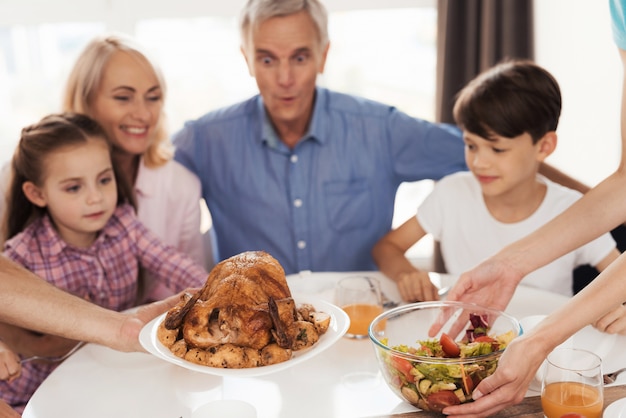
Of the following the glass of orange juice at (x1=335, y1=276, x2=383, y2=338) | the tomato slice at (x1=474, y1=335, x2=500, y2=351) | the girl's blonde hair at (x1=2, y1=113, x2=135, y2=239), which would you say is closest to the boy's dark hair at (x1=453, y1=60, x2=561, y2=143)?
the glass of orange juice at (x1=335, y1=276, x2=383, y2=338)

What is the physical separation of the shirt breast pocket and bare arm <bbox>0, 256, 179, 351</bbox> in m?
1.15

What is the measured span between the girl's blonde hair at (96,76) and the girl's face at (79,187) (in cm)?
38

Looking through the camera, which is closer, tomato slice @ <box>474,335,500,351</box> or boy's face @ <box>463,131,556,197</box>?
tomato slice @ <box>474,335,500,351</box>

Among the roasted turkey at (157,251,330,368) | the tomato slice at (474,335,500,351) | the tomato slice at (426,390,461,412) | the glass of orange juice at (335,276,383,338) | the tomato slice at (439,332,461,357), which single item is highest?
the roasted turkey at (157,251,330,368)

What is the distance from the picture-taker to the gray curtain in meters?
3.70

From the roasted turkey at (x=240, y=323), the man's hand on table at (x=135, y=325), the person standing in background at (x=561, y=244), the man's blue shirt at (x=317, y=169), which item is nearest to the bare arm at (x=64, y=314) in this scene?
the man's hand on table at (x=135, y=325)

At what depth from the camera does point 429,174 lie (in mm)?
2768

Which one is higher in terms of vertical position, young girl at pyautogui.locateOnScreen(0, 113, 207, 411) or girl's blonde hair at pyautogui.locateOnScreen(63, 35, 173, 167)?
girl's blonde hair at pyautogui.locateOnScreen(63, 35, 173, 167)

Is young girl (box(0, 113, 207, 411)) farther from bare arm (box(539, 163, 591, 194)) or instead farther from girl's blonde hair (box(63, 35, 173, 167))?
bare arm (box(539, 163, 591, 194))

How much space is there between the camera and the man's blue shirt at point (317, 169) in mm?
2752

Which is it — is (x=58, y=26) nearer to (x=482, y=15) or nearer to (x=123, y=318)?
(x=482, y=15)

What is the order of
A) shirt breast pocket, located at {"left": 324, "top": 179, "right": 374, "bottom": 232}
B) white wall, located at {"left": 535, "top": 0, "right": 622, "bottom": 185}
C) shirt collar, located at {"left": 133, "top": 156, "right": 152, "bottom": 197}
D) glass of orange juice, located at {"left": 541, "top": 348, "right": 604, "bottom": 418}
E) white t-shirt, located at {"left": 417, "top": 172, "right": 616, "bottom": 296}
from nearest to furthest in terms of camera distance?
1. glass of orange juice, located at {"left": 541, "top": 348, "right": 604, "bottom": 418}
2. white t-shirt, located at {"left": 417, "top": 172, "right": 616, "bottom": 296}
3. shirt collar, located at {"left": 133, "top": 156, "right": 152, "bottom": 197}
4. shirt breast pocket, located at {"left": 324, "top": 179, "right": 374, "bottom": 232}
5. white wall, located at {"left": 535, "top": 0, "right": 622, "bottom": 185}

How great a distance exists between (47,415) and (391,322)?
30.1 inches

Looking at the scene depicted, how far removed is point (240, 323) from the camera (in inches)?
54.0
